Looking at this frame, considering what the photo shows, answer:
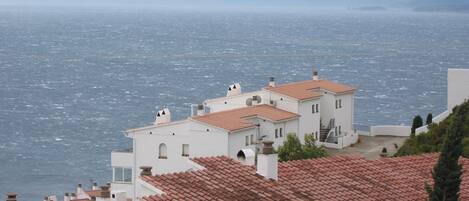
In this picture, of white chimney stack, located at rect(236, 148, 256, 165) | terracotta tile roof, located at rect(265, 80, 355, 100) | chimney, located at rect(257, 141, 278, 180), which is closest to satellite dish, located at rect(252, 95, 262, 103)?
terracotta tile roof, located at rect(265, 80, 355, 100)

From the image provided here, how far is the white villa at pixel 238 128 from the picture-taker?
171 feet

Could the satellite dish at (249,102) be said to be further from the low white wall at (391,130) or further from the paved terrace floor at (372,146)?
the low white wall at (391,130)

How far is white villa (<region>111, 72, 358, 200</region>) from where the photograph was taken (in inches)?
2046

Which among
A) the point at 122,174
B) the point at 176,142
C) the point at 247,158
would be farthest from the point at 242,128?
the point at 247,158

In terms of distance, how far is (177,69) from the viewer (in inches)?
6757

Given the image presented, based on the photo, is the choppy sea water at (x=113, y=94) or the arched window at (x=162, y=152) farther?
the choppy sea water at (x=113, y=94)

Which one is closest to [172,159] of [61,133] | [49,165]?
[49,165]

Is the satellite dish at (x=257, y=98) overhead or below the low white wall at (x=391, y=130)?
overhead

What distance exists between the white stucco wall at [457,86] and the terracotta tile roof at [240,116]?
7103mm

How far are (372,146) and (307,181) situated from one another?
32911mm

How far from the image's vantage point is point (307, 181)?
25.9 meters

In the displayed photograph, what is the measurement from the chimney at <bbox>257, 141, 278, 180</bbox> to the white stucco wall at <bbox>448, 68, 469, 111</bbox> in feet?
91.4

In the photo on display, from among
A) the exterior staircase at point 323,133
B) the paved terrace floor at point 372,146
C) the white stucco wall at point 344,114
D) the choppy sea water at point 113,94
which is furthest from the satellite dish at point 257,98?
the choppy sea water at point 113,94

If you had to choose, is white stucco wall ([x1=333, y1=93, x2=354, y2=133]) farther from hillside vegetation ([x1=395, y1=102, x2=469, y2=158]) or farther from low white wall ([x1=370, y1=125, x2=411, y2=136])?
hillside vegetation ([x1=395, y1=102, x2=469, y2=158])
